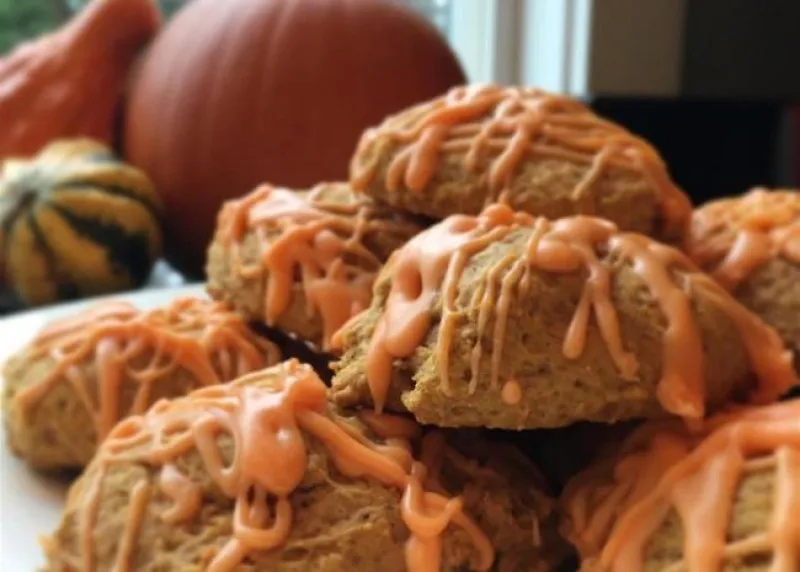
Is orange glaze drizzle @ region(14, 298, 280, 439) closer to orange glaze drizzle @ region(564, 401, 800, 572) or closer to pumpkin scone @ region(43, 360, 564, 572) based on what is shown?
pumpkin scone @ region(43, 360, 564, 572)

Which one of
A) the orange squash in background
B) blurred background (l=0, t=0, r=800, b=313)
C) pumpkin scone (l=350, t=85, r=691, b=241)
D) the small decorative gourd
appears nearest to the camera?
pumpkin scone (l=350, t=85, r=691, b=241)

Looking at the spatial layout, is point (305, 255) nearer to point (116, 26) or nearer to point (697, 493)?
point (697, 493)

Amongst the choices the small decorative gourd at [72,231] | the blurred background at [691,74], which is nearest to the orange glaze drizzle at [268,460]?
the small decorative gourd at [72,231]

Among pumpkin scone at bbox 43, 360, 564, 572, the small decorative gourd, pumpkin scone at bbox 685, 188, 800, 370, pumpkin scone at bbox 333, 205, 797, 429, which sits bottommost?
the small decorative gourd

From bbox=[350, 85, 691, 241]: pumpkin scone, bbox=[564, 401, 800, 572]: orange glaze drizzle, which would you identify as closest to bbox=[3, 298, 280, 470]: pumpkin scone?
bbox=[350, 85, 691, 241]: pumpkin scone

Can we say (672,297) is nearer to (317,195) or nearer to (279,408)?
(279,408)

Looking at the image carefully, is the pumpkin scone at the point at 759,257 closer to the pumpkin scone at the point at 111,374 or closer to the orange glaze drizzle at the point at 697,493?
the orange glaze drizzle at the point at 697,493

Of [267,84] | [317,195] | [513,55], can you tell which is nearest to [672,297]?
[317,195]
